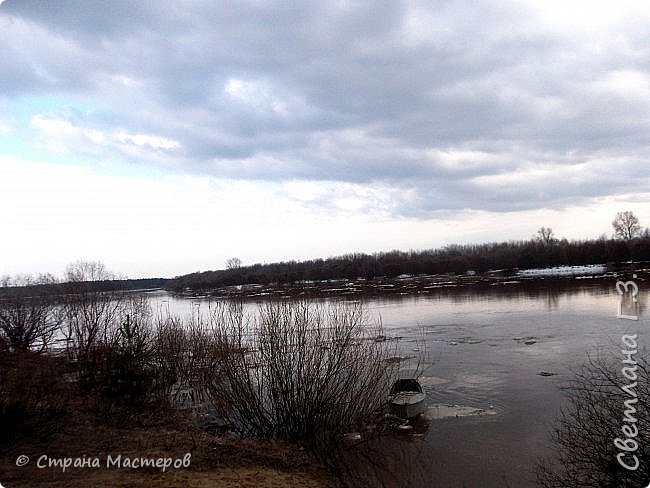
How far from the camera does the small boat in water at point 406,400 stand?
11.2 m

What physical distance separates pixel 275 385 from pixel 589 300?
28.2 m

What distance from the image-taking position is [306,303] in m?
11.0

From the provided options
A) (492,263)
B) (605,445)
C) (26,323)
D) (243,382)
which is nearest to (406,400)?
(243,382)

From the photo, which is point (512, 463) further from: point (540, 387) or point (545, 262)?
point (545, 262)

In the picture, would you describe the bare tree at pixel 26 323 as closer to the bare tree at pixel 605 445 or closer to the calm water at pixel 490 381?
the calm water at pixel 490 381

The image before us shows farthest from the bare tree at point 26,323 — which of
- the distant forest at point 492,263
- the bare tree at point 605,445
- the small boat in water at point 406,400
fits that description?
the distant forest at point 492,263

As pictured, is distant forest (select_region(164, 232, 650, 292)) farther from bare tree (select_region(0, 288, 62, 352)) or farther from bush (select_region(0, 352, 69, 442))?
bush (select_region(0, 352, 69, 442))

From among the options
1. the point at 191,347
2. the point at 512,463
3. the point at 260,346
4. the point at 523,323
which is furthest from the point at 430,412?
the point at 523,323

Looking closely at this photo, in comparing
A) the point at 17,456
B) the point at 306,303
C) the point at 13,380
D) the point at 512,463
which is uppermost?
the point at 306,303

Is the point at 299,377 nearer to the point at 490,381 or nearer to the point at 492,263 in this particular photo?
the point at 490,381

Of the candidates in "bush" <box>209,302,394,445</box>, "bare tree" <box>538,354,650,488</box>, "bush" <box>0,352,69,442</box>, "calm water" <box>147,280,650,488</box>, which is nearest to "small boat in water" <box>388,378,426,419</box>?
"bush" <box>209,302,394,445</box>

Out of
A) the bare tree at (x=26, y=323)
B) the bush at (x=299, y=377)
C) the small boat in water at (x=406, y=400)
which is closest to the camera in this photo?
the bush at (x=299, y=377)

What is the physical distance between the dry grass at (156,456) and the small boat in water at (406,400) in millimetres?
2882

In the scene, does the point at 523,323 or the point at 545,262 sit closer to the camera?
the point at 523,323
